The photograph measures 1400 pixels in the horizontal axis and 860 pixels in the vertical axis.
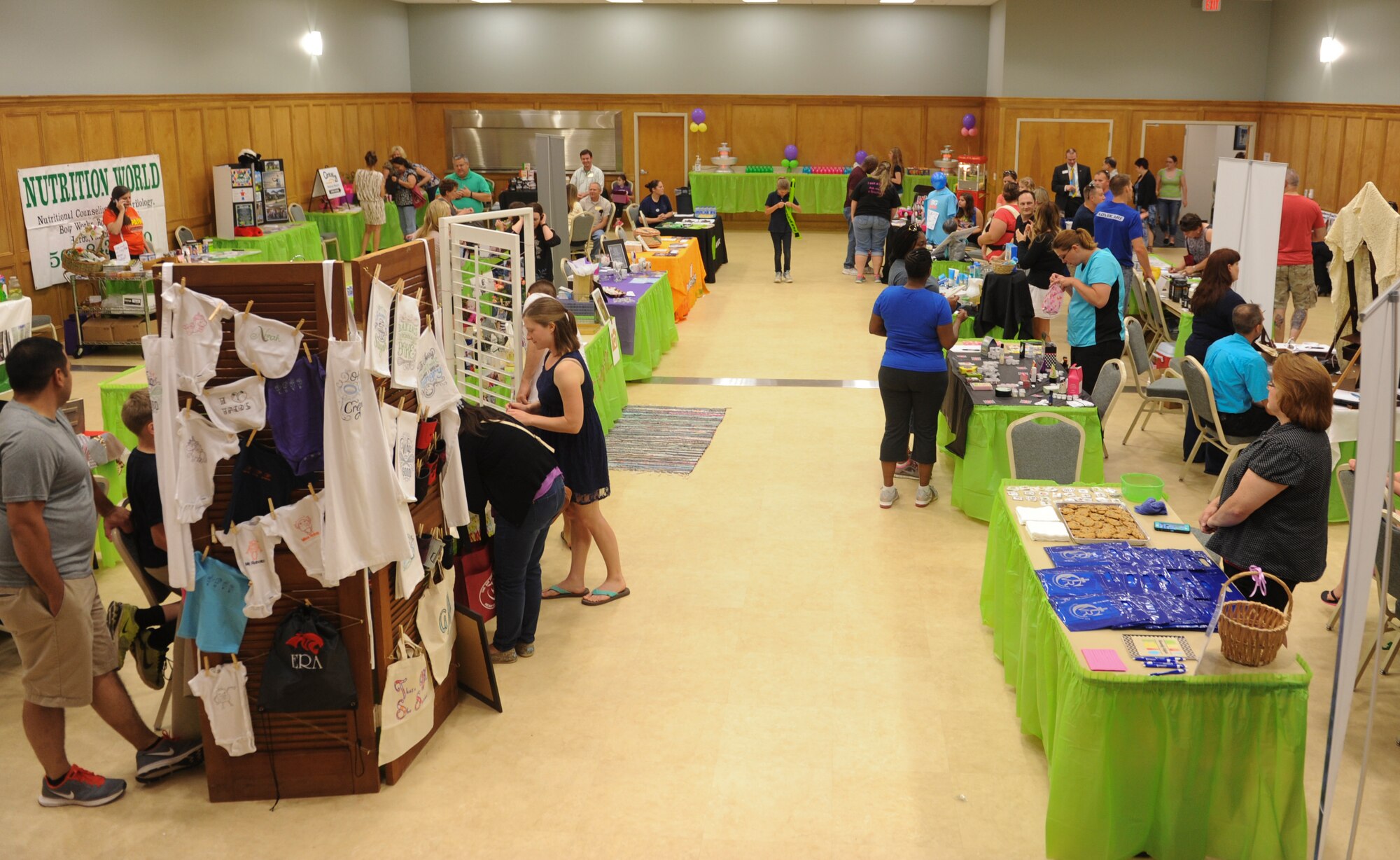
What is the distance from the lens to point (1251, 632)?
3328 millimetres

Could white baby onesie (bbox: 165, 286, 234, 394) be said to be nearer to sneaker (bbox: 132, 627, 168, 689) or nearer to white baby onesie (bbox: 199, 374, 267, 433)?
white baby onesie (bbox: 199, 374, 267, 433)

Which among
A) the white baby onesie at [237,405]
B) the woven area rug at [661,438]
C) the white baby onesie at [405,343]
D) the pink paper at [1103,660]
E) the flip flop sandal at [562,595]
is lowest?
the flip flop sandal at [562,595]

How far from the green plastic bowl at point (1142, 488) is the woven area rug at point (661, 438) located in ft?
10.4

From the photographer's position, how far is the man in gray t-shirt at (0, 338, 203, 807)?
137 inches

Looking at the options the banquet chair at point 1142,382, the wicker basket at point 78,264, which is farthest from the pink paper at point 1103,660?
the wicker basket at point 78,264

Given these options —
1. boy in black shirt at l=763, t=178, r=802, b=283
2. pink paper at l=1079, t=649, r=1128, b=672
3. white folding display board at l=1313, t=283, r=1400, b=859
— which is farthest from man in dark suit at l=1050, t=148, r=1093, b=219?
white folding display board at l=1313, t=283, r=1400, b=859

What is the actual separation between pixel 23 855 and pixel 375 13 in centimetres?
1738

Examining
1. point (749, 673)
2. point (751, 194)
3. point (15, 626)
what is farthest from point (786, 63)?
point (15, 626)

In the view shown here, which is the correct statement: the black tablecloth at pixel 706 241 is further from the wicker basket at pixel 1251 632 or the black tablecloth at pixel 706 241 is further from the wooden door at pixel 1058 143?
the wicker basket at pixel 1251 632

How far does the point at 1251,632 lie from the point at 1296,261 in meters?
7.41

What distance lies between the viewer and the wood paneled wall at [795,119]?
1966cm

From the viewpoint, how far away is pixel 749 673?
4797mm

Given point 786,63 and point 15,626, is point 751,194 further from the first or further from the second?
point 15,626

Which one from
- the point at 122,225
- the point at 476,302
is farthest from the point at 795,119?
the point at 476,302
